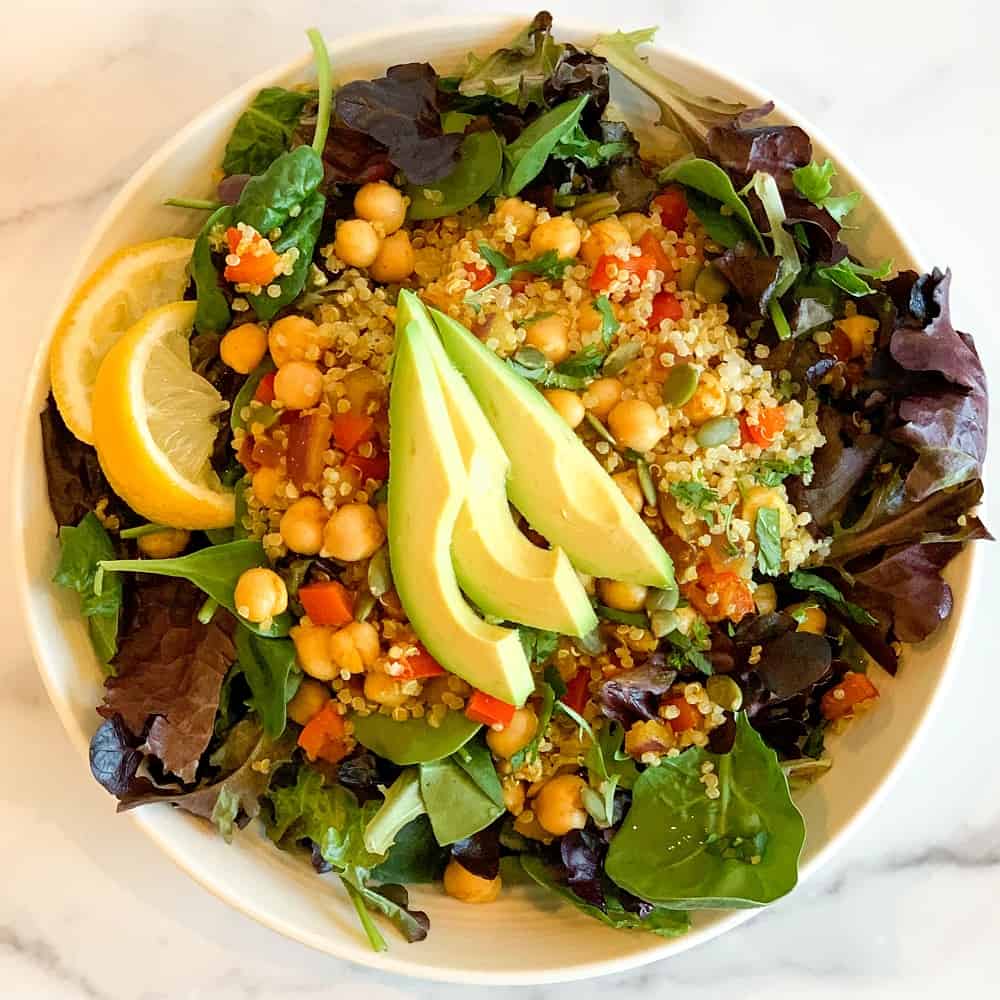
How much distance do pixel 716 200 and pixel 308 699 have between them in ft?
2.85

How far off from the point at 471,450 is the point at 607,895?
2.11 ft

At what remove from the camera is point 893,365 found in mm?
1496

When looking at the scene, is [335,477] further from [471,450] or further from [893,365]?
[893,365]

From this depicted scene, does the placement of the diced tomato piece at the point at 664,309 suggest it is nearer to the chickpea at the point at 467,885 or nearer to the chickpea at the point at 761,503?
the chickpea at the point at 761,503

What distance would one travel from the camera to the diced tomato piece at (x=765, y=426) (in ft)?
4.75

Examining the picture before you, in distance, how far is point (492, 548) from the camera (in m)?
1.35

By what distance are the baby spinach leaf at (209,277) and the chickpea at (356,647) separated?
47 centimetres

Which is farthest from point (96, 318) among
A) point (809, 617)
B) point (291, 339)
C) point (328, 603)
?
point (809, 617)

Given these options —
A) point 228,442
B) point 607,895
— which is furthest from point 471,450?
A: point 607,895

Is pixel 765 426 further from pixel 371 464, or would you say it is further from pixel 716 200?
pixel 371 464

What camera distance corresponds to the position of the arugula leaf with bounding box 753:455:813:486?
1466 millimetres

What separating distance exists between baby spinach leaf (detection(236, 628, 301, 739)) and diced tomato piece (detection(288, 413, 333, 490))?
0.73 feet

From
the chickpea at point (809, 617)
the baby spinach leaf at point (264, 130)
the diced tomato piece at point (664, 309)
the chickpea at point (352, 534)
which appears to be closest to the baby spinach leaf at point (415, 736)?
the chickpea at point (352, 534)

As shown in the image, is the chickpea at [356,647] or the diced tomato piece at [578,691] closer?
the chickpea at [356,647]
